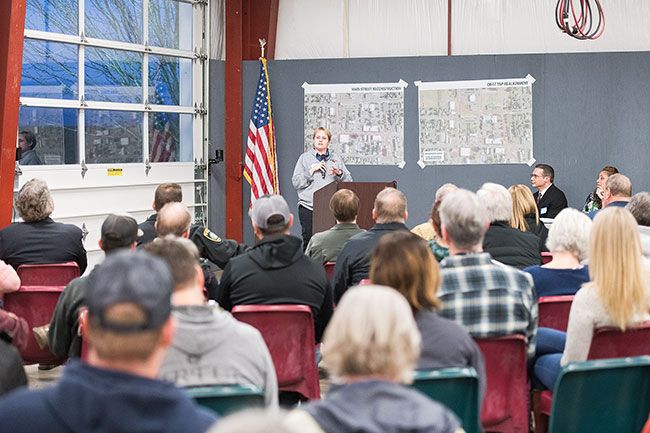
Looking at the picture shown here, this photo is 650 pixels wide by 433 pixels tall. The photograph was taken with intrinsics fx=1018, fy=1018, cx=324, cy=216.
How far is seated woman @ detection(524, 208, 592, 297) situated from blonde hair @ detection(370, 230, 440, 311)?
1656 mm

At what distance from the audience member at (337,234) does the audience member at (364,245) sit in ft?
2.09

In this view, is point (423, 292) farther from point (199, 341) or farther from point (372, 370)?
point (372, 370)

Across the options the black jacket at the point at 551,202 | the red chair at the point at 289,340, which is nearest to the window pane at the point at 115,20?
the black jacket at the point at 551,202

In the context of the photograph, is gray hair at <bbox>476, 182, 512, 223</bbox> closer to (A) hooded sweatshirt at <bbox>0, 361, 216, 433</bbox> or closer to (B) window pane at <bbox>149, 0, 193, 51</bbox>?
(A) hooded sweatshirt at <bbox>0, 361, 216, 433</bbox>

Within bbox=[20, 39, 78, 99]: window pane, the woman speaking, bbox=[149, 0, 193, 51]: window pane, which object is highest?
bbox=[149, 0, 193, 51]: window pane

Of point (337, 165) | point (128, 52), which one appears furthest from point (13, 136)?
point (337, 165)

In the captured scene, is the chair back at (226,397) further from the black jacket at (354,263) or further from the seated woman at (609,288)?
the black jacket at (354,263)

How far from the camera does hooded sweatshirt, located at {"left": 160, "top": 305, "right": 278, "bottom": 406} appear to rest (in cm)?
314

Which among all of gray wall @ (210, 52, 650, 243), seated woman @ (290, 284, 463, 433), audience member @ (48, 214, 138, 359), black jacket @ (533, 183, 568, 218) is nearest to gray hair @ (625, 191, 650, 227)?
audience member @ (48, 214, 138, 359)

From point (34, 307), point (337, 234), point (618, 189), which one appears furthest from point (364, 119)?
point (34, 307)

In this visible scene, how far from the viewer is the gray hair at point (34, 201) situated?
6422 mm

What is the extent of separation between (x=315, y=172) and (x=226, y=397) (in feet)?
27.2

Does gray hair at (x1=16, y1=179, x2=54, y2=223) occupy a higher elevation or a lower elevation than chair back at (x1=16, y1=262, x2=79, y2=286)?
higher

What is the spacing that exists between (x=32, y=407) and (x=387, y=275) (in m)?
1.46
